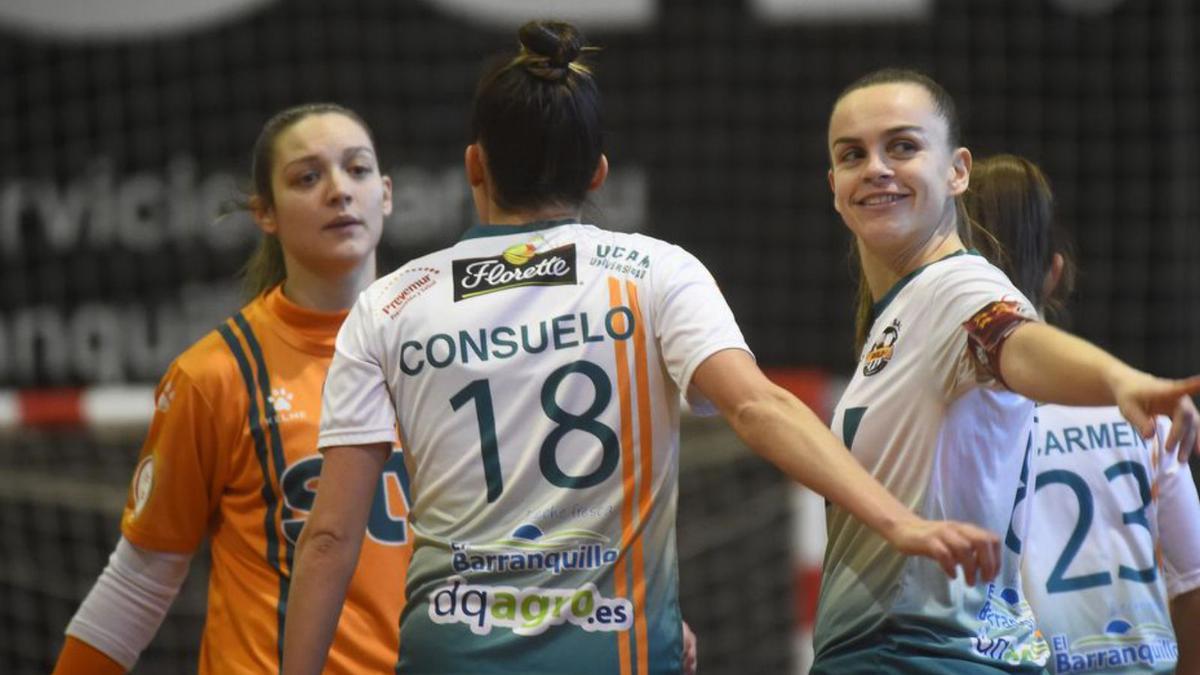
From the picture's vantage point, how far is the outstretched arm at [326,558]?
2.23m

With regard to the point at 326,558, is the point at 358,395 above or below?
above

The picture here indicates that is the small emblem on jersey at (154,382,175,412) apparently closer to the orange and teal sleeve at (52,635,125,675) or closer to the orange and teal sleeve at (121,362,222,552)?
the orange and teal sleeve at (121,362,222,552)

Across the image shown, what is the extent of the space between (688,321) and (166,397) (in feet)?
3.91

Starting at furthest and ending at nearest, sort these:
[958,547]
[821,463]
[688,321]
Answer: [688,321]
[821,463]
[958,547]

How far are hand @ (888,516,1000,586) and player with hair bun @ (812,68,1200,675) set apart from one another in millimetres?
238

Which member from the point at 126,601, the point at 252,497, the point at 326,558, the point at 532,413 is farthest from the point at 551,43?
the point at 126,601

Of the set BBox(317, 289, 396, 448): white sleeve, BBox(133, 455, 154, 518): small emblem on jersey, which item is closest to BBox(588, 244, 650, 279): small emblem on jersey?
BBox(317, 289, 396, 448): white sleeve

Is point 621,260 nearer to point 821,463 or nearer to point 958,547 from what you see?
point 821,463

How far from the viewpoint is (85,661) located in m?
3.02

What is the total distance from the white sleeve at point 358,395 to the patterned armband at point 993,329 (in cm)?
80

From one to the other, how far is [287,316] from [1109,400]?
1.67 m

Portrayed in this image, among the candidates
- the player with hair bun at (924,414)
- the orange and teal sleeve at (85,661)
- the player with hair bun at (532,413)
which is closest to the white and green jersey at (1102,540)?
the player with hair bun at (924,414)

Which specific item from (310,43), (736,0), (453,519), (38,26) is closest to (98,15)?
(38,26)

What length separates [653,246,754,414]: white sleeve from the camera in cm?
216
